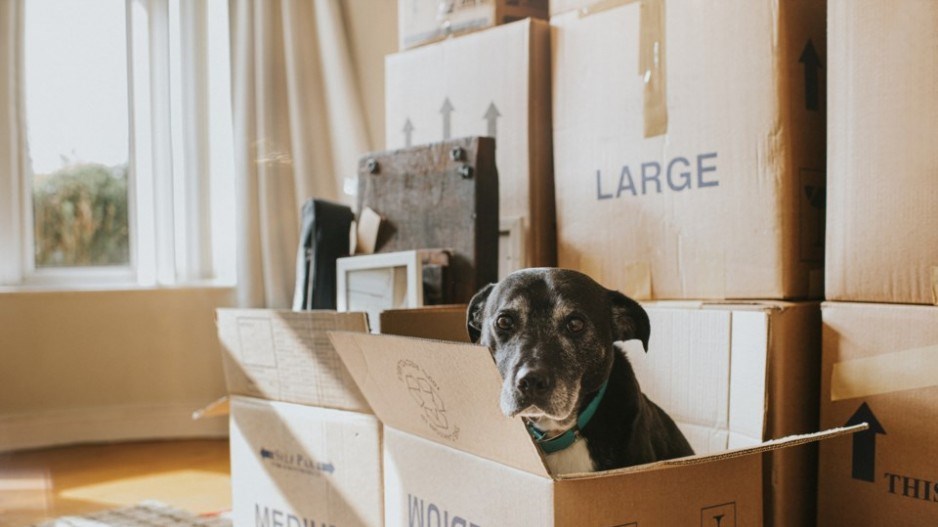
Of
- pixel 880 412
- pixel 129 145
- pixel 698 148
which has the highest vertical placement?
pixel 129 145

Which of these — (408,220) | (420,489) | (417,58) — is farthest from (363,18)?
(420,489)

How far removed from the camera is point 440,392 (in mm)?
1048

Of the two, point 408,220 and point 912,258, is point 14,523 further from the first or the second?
point 912,258

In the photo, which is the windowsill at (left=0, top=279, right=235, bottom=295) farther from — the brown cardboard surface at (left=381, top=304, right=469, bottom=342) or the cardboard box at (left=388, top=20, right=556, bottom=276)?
the brown cardboard surface at (left=381, top=304, right=469, bottom=342)

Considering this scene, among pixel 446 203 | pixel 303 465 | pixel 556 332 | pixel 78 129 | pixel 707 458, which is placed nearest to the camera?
pixel 707 458

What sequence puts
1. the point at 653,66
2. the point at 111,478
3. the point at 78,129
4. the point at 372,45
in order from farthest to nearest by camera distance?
1. the point at 78,129
2. the point at 372,45
3. the point at 111,478
4. the point at 653,66

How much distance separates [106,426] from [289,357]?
2.25 m

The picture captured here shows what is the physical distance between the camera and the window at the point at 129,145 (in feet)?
11.2

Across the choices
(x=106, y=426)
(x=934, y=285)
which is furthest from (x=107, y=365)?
(x=934, y=285)

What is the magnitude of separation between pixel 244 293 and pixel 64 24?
139cm

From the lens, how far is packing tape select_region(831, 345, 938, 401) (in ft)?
4.31

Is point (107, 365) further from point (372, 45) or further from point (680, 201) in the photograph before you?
point (680, 201)

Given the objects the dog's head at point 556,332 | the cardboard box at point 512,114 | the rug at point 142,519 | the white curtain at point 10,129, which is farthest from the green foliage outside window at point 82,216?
the dog's head at point 556,332

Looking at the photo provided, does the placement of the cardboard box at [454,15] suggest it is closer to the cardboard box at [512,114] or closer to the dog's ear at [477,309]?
the cardboard box at [512,114]
